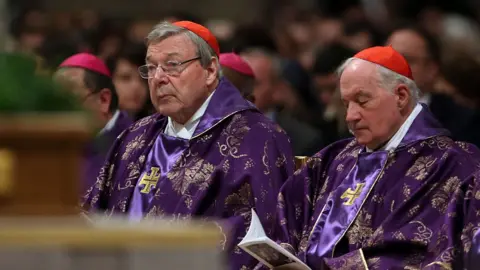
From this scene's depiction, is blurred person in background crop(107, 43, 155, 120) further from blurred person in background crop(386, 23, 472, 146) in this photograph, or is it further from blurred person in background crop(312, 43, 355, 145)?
blurred person in background crop(386, 23, 472, 146)

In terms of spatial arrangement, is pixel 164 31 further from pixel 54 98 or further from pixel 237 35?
pixel 237 35

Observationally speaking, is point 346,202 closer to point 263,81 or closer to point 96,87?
point 96,87

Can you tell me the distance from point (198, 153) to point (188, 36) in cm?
56

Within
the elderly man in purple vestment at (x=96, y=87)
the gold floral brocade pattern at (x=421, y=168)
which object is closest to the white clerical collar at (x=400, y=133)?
the gold floral brocade pattern at (x=421, y=168)

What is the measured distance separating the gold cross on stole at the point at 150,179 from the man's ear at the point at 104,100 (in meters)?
1.20

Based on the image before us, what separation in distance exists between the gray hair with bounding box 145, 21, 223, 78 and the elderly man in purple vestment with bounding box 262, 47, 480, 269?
0.73 m

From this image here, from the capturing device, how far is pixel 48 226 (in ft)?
11.0

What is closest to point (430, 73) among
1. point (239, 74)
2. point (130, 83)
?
point (239, 74)

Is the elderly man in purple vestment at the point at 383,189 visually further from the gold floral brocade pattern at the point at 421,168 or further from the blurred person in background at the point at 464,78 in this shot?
the blurred person in background at the point at 464,78

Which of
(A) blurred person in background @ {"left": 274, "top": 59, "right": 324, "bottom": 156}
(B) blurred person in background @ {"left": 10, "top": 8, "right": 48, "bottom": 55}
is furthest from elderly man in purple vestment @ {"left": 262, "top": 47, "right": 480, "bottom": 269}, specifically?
(B) blurred person in background @ {"left": 10, "top": 8, "right": 48, "bottom": 55}

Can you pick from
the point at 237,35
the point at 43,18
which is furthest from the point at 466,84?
the point at 43,18

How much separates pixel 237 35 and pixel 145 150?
378 centimetres

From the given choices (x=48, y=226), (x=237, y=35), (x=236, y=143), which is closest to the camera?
(x=48, y=226)

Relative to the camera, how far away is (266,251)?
5609 millimetres
